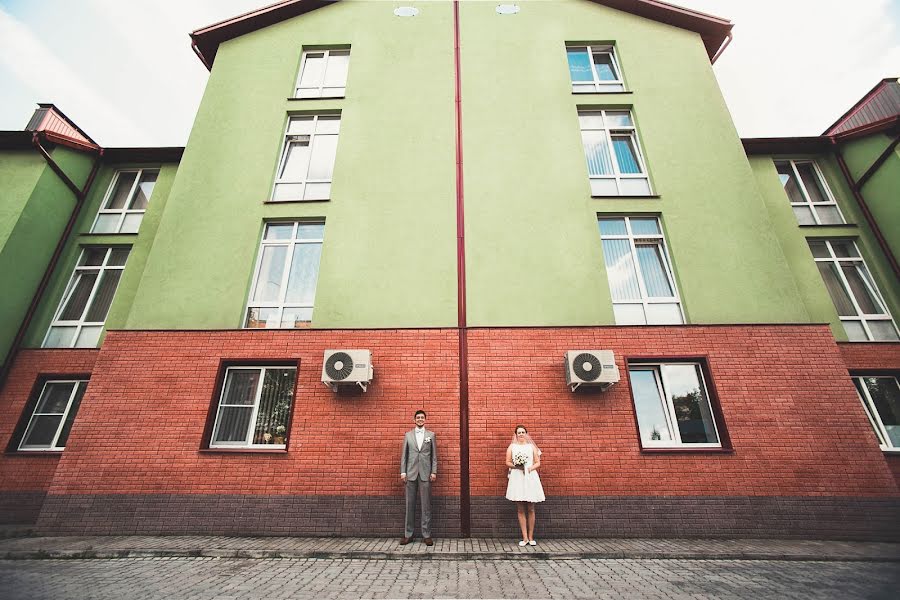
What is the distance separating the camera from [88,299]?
943cm

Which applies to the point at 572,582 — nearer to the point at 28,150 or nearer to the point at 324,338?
the point at 324,338

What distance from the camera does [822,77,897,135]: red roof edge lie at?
9844mm

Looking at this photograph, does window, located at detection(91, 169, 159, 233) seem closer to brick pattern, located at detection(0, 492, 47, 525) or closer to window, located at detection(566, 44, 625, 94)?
brick pattern, located at detection(0, 492, 47, 525)

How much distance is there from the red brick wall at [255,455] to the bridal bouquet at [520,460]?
112 cm

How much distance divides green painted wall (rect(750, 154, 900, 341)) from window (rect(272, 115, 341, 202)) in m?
11.2

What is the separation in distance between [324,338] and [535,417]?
14.3 feet

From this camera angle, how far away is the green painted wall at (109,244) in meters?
8.85

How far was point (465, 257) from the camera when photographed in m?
7.89

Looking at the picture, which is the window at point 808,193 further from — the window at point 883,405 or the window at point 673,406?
the window at point 673,406

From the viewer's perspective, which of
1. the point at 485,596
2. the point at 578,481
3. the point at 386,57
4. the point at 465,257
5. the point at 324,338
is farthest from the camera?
the point at 386,57

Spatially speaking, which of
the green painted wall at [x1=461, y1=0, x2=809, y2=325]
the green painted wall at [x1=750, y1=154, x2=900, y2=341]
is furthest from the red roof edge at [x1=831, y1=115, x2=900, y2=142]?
the green painted wall at [x1=461, y1=0, x2=809, y2=325]

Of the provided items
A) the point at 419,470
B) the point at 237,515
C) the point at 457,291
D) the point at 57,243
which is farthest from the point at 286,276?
the point at 57,243

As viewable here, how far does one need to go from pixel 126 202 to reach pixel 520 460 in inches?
493

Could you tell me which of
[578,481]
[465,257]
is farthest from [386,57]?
[578,481]
